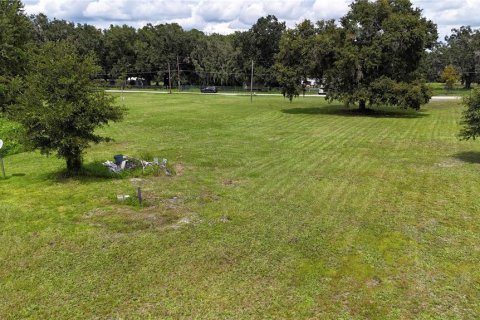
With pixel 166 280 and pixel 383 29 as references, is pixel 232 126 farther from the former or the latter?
pixel 166 280

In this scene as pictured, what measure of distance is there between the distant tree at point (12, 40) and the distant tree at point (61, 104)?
20.9 m

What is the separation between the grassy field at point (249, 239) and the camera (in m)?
8.02

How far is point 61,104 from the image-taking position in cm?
1487

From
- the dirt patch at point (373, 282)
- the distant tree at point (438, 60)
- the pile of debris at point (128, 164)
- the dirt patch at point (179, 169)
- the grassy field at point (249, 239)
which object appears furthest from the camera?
the distant tree at point (438, 60)

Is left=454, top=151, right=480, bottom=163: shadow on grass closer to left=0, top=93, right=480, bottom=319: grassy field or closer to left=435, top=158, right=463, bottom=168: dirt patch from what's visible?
left=0, top=93, right=480, bottom=319: grassy field

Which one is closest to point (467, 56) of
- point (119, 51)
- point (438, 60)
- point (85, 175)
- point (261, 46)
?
point (438, 60)

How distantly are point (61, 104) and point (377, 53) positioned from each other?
29.7 meters

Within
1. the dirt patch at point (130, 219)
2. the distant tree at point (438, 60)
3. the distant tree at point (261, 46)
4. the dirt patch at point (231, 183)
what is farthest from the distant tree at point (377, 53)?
the distant tree at point (438, 60)

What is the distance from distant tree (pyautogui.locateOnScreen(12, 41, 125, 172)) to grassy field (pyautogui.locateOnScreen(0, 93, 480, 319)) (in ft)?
5.57

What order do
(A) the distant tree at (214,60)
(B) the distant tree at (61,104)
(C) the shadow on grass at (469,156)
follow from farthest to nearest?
1. (A) the distant tree at (214,60)
2. (C) the shadow on grass at (469,156)
3. (B) the distant tree at (61,104)

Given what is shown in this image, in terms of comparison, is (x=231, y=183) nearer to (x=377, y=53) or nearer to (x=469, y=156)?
(x=469, y=156)

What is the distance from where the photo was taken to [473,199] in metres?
14.2

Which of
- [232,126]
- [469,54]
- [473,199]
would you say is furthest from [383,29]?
[469,54]

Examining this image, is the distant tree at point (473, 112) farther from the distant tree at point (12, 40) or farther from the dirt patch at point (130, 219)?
the distant tree at point (12, 40)
